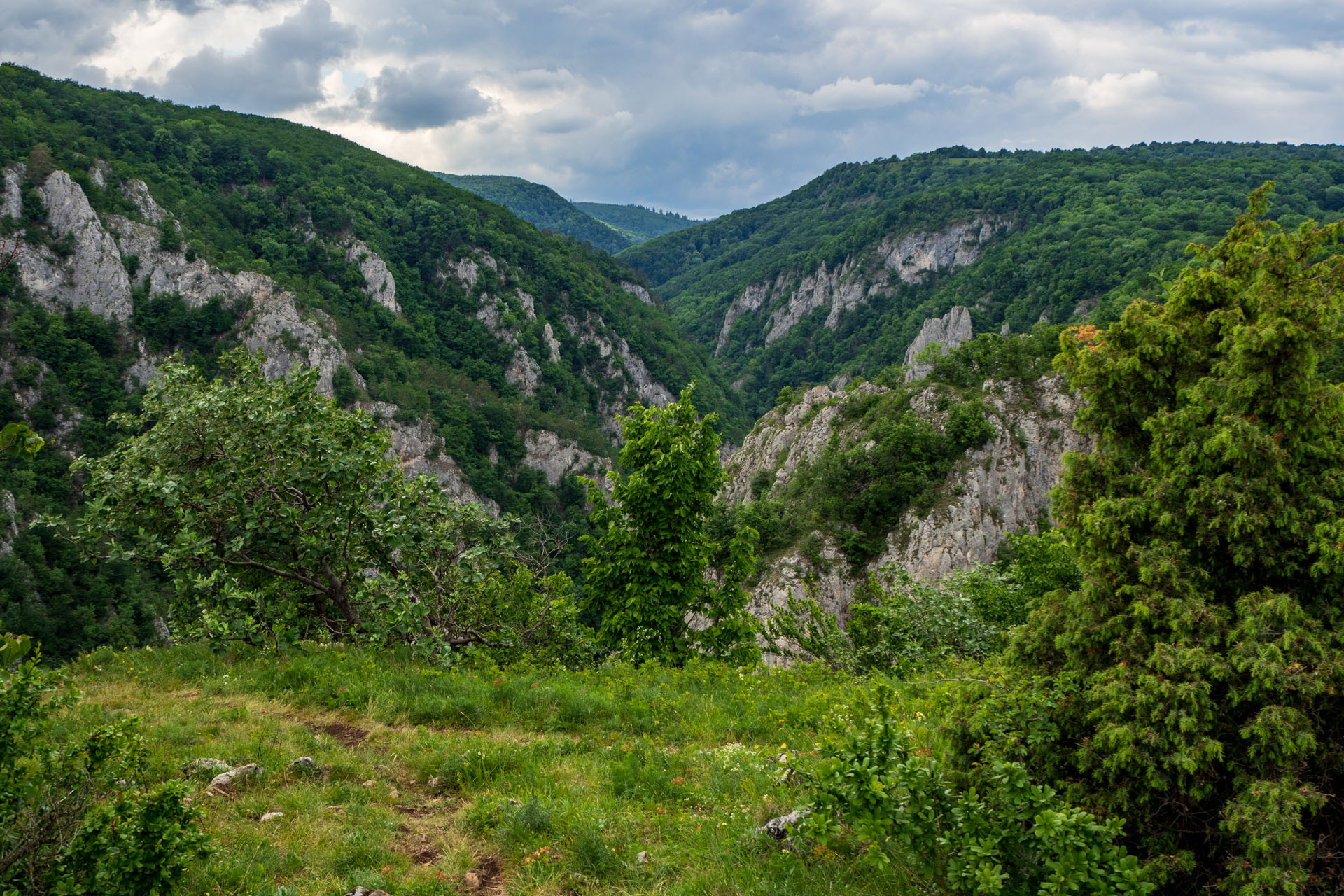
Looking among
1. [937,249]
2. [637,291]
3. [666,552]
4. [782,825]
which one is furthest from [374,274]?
[782,825]

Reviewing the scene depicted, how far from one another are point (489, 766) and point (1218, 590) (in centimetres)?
591

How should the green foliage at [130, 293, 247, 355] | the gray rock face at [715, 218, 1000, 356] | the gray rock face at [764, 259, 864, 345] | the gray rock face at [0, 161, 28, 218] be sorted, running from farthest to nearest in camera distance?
1. the gray rock face at [764, 259, 864, 345]
2. the gray rock face at [715, 218, 1000, 356]
3. the green foliage at [130, 293, 247, 355]
4. the gray rock face at [0, 161, 28, 218]

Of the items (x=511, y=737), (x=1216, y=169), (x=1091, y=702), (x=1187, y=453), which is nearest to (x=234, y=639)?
(x=511, y=737)

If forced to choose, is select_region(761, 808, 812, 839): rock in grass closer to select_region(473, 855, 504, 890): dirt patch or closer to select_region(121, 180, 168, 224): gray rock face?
select_region(473, 855, 504, 890): dirt patch

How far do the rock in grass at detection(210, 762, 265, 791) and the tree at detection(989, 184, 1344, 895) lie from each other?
5.85 metres

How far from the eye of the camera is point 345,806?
5598mm

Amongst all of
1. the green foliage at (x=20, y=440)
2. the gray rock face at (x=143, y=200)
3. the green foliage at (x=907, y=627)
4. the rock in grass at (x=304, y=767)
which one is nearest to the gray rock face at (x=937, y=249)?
the gray rock face at (x=143, y=200)

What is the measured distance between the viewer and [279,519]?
9.75 m

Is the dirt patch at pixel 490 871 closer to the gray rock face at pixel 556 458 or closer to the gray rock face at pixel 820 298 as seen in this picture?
the gray rock face at pixel 556 458

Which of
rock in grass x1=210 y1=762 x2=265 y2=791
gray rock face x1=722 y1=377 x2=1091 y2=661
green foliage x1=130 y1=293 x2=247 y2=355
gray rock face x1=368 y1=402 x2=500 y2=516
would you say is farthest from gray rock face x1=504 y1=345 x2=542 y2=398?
rock in grass x1=210 y1=762 x2=265 y2=791

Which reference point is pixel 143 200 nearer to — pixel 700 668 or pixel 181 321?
pixel 181 321

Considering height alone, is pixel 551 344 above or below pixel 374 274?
below

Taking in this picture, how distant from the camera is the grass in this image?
470 centimetres

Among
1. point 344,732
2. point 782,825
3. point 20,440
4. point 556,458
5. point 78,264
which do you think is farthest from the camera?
point 556,458
